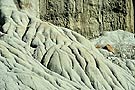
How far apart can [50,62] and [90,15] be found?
24.0 ft

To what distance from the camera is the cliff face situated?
Answer: 2372 centimetres

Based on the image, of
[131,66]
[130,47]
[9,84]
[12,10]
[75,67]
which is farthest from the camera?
[130,47]

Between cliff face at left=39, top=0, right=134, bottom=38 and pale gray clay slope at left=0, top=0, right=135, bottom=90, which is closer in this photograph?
pale gray clay slope at left=0, top=0, right=135, bottom=90

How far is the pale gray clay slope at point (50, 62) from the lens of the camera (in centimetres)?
1591

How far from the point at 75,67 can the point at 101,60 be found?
1075 millimetres

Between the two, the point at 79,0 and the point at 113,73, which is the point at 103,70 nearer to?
the point at 113,73

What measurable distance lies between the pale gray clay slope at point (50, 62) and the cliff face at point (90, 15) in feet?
12.8

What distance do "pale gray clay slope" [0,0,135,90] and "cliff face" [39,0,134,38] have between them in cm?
390

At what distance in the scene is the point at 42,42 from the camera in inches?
733

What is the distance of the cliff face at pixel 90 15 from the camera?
23.7m

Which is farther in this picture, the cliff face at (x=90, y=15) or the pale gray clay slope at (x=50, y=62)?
the cliff face at (x=90, y=15)

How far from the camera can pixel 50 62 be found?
1725cm

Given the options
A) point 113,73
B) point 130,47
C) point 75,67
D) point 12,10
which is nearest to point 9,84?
point 75,67

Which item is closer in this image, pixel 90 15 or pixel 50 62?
pixel 50 62
